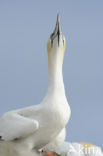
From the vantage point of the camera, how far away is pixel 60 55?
727cm

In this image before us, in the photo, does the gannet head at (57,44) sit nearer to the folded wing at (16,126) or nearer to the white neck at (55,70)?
the white neck at (55,70)

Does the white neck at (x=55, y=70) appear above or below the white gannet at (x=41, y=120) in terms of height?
above

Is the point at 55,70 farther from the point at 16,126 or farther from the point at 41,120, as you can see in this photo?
the point at 16,126

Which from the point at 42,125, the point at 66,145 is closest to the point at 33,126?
the point at 42,125

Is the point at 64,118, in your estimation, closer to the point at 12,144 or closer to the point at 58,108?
the point at 58,108

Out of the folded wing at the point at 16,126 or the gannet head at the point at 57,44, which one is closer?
the folded wing at the point at 16,126

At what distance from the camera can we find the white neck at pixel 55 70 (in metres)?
7.10

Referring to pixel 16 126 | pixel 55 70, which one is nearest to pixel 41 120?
pixel 16 126

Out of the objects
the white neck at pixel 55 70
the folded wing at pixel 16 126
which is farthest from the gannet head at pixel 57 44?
the folded wing at pixel 16 126

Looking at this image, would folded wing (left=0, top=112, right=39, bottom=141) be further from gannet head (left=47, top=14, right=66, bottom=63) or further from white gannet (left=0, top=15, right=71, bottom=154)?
gannet head (left=47, top=14, right=66, bottom=63)

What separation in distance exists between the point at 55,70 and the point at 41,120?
978mm

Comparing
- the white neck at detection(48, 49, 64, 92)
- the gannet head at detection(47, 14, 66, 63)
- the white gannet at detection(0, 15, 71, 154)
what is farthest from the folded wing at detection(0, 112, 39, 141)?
the gannet head at detection(47, 14, 66, 63)

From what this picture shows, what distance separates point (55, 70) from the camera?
7.20m

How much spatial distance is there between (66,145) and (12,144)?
3.97 ft
